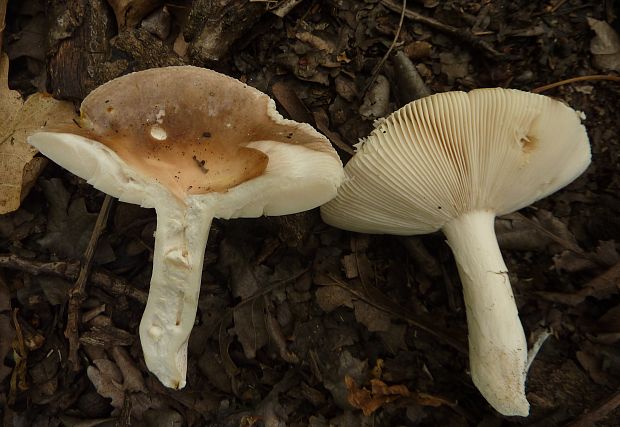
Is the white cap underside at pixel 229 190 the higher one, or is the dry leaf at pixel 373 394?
the white cap underside at pixel 229 190

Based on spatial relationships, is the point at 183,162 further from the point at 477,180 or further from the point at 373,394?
the point at 373,394

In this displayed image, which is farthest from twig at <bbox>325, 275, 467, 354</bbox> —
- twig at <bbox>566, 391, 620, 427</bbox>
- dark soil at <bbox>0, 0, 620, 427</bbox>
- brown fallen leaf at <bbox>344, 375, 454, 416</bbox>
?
twig at <bbox>566, 391, 620, 427</bbox>

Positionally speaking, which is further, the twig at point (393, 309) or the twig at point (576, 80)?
the twig at point (576, 80)

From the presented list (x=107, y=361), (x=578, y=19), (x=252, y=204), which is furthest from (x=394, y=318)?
(x=578, y=19)

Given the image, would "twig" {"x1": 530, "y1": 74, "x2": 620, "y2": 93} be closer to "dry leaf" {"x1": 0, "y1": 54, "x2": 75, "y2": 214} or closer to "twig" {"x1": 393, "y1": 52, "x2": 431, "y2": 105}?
"twig" {"x1": 393, "y1": 52, "x2": 431, "y2": 105}

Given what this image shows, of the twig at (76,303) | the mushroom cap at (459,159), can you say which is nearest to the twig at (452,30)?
the mushroom cap at (459,159)

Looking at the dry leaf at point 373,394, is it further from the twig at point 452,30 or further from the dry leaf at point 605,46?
the dry leaf at point 605,46
